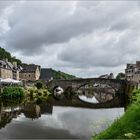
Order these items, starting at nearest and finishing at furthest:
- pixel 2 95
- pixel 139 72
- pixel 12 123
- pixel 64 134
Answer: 1. pixel 64 134
2. pixel 12 123
3. pixel 2 95
4. pixel 139 72

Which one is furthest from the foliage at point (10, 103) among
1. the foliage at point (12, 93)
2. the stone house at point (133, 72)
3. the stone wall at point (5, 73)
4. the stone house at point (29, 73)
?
the stone house at point (29, 73)

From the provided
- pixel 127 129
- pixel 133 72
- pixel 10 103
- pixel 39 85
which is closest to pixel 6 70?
pixel 39 85

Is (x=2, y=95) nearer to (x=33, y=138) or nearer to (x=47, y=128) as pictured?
(x=47, y=128)

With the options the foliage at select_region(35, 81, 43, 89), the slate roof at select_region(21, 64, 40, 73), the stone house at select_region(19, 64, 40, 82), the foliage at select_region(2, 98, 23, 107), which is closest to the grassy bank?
the foliage at select_region(2, 98, 23, 107)

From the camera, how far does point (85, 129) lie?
28219mm

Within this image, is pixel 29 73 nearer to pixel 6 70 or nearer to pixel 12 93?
pixel 6 70

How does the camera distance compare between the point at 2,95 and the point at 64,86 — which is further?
the point at 64,86

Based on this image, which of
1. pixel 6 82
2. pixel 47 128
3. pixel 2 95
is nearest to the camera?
pixel 47 128

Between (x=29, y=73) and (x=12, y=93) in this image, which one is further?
(x=29, y=73)

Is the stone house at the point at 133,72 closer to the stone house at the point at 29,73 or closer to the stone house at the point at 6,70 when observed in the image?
the stone house at the point at 29,73

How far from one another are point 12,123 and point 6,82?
37035 millimetres

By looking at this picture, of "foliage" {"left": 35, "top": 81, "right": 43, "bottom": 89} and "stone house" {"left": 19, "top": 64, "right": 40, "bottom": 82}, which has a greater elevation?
"stone house" {"left": 19, "top": 64, "right": 40, "bottom": 82}

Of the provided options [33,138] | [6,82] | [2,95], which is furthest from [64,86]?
[33,138]

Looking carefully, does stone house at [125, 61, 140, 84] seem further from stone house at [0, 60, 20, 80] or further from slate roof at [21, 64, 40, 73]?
stone house at [0, 60, 20, 80]
